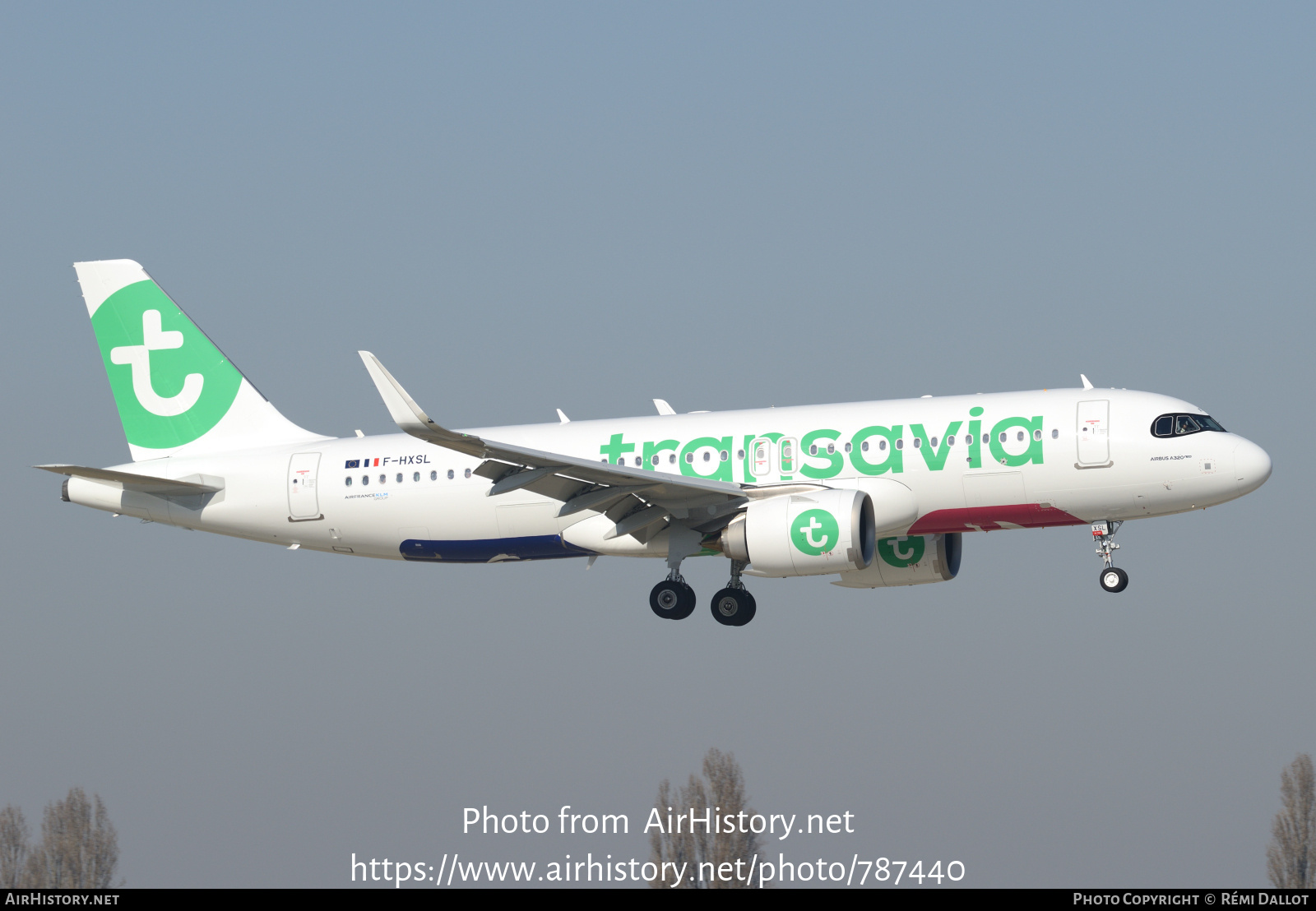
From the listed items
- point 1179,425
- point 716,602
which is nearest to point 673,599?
point 716,602

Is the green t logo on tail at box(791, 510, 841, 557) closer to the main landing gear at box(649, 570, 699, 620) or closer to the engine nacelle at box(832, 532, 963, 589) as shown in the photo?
the main landing gear at box(649, 570, 699, 620)

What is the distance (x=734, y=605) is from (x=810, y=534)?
148 inches

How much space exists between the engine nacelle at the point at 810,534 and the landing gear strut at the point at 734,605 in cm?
223

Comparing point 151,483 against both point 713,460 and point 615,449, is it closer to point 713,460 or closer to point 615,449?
point 615,449

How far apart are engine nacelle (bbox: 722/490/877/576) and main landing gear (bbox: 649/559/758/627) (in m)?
2.27

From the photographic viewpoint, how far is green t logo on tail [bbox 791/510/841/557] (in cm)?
3384

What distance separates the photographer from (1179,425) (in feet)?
113

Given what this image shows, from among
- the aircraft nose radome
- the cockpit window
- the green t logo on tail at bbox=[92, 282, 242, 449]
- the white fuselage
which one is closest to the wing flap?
the white fuselage

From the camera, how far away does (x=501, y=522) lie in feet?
124

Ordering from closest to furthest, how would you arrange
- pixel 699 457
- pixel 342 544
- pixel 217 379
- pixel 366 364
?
pixel 366 364
pixel 699 457
pixel 342 544
pixel 217 379

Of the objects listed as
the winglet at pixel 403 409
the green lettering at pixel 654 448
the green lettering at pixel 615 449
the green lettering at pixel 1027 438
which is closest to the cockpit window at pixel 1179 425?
the green lettering at pixel 1027 438
